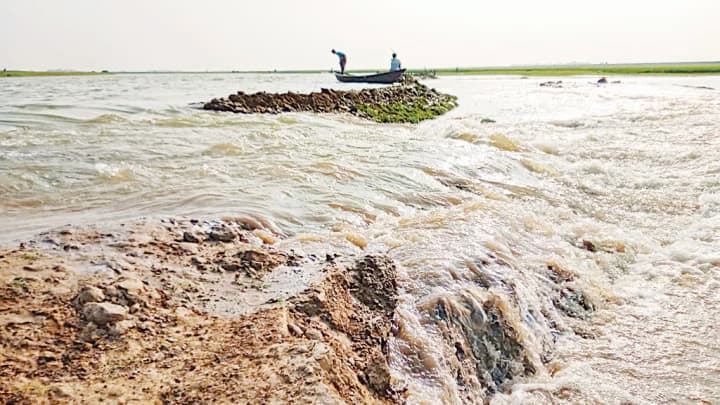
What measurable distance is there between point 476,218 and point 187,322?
14.1ft

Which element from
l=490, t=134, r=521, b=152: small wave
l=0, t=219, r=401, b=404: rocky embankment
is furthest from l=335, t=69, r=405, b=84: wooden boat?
l=0, t=219, r=401, b=404: rocky embankment

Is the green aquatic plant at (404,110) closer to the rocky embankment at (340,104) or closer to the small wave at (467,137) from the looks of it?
the rocky embankment at (340,104)

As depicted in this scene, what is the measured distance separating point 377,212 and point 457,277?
89.9 inches

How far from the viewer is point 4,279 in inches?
143

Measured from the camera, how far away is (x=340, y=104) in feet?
65.4

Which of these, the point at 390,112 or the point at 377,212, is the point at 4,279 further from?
the point at 390,112

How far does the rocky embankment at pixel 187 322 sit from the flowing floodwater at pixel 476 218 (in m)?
0.48

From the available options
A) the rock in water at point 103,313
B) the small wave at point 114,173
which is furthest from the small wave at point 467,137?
the rock in water at point 103,313

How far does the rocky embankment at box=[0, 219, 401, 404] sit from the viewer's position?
8.73 ft

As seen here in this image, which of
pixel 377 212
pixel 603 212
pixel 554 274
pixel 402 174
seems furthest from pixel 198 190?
pixel 603 212

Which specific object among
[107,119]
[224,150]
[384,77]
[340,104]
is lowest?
[224,150]

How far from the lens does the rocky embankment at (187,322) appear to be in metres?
2.66

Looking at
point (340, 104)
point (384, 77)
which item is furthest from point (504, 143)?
point (384, 77)

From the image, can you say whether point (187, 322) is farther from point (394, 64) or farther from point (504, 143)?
point (394, 64)
